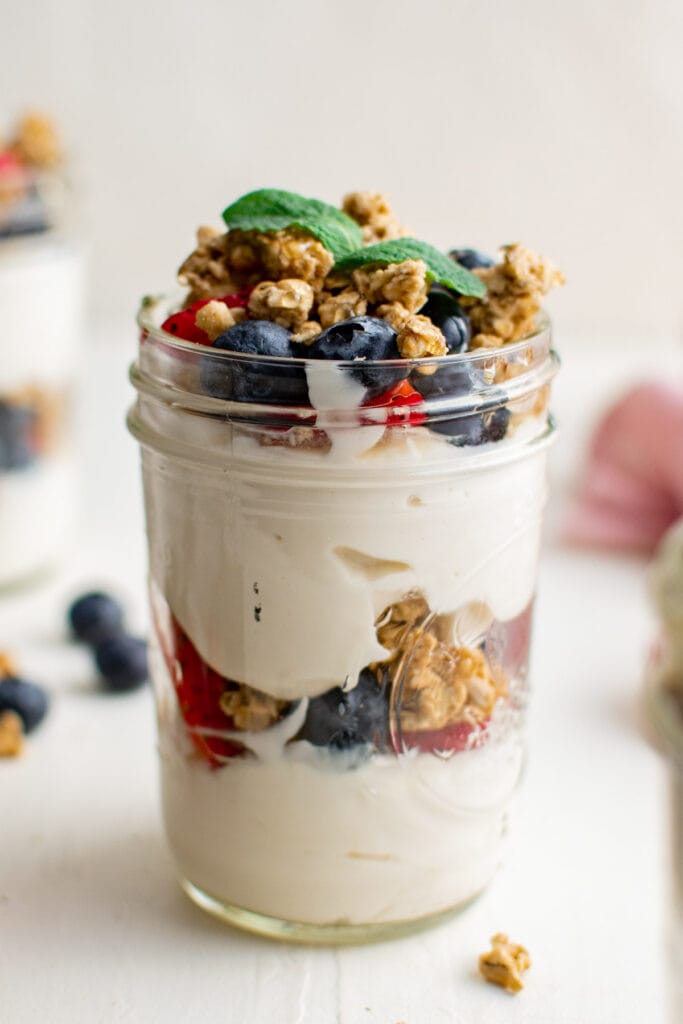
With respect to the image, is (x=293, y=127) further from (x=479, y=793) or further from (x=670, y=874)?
(x=670, y=874)

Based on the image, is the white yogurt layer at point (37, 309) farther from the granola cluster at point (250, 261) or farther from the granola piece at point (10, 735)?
the granola cluster at point (250, 261)

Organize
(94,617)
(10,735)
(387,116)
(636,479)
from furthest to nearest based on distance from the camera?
(387,116)
(636,479)
(94,617)
(10,735)

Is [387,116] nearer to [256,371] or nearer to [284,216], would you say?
[284,216]

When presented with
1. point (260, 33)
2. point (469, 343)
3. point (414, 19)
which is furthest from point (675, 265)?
point (469, 343)

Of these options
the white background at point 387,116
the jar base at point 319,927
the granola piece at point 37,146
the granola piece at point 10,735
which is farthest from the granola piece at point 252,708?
the white background at point 387,116

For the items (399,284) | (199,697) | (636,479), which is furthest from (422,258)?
(636,479)

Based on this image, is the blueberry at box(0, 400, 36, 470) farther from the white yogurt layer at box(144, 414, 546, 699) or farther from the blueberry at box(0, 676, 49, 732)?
the white yogurt layer at box(144, 414, 546, 699)
